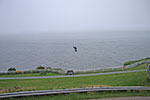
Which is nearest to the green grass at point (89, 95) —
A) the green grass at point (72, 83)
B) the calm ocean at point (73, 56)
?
the green grass at point (72, 83)

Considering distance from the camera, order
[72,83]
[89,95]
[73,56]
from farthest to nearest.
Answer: [73,56] → [72,83] → [89,95]

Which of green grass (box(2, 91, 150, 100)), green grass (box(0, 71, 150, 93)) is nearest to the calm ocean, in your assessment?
green grass (box(0, 71, 150, 93))

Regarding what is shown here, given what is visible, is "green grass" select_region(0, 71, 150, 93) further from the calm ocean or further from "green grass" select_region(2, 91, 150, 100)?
the calm ocean

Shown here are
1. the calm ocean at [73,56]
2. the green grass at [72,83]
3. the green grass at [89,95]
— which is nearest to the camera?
the green grass at [89,95]

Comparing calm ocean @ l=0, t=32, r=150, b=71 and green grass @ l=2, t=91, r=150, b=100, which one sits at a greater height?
calm ocean @ l=0, t=32, r=150, b=71

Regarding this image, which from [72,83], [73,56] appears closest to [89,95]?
[72,83]

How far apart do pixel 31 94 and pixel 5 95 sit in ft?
8.84

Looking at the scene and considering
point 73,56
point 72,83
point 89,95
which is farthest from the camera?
point 73,56

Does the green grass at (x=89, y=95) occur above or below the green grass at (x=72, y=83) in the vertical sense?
below

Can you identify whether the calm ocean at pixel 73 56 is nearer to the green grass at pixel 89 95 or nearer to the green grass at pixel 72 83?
the green grass at pixel 72 83

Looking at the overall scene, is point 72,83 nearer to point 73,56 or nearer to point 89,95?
point 89,95

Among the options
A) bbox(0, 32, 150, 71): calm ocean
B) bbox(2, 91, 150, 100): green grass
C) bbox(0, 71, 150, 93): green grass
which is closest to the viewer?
bbox(2, 91, 150, 100): green grass

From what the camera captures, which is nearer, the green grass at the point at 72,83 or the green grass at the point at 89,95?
the green grass at the point at 89,95

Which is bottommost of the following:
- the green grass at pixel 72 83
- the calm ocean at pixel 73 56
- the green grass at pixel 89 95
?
the green grass at pixel 89 95
